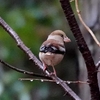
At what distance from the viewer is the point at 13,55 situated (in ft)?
10.3

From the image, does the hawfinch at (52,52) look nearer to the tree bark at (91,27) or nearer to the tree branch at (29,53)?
the tree branch at (29,53)

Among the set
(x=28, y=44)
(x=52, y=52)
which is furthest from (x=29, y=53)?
(x=28, y=44)

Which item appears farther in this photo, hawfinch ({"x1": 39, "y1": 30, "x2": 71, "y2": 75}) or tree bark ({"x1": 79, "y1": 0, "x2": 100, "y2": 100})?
tree bark ({"x1": 79, "y1": 0, "x2": 100, "y2": 100})

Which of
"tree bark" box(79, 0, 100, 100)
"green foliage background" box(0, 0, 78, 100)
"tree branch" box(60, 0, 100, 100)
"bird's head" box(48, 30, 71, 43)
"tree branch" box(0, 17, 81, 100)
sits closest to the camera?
"tree branch" box(60, 0, 100, 100)

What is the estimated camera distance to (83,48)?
3.66ft

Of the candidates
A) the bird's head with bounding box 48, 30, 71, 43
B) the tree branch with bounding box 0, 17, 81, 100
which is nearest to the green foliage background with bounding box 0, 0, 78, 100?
the bird's head with bounding box 48, 30, 71, 43

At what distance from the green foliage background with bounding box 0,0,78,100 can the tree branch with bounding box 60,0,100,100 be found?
1670 mm

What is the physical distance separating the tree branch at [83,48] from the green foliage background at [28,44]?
1.67m

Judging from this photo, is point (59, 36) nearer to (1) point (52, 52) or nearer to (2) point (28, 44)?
(1) point (52, 52)

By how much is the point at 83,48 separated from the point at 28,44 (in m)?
1.99

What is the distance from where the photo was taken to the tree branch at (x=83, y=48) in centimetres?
103

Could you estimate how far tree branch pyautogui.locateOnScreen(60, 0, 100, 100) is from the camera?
1030mm

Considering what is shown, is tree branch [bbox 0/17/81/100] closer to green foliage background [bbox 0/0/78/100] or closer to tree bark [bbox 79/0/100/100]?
tree bark [bbox 79/0/100/100]

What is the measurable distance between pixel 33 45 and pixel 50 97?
94cm
